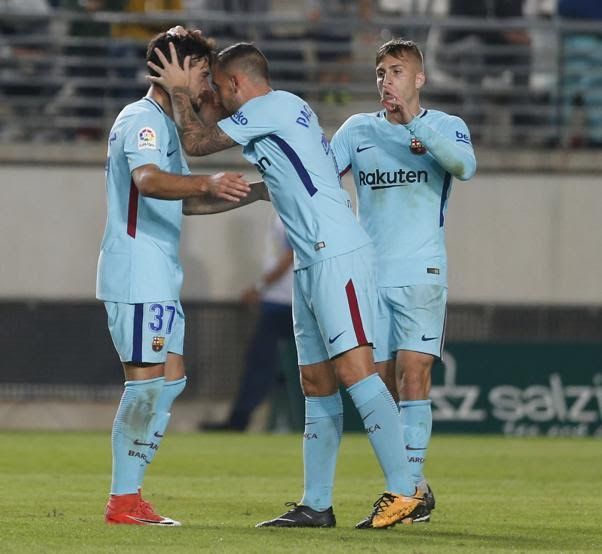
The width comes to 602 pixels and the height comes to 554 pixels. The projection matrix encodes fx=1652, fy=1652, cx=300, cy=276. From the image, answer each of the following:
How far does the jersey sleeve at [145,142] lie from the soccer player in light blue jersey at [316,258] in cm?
11

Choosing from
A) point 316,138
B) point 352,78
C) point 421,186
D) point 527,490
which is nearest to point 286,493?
point 527,490

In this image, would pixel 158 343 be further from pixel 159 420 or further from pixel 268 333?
pixel 268 333

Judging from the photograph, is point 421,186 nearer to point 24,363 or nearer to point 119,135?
point 119,135

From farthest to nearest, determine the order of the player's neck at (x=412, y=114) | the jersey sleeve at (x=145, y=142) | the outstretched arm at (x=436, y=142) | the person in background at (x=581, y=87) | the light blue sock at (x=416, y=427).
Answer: the person in background at (x=581, y=87), the light blue sock at (x=416, y=427), the player's neck at (x=412, y=114), the outstretched arm at (x=436, y=142), the jersey sleeve at (x=145, y=142)

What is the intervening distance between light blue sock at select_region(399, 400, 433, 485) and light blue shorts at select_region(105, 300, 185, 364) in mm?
1490

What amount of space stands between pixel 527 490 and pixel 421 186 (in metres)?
2.50

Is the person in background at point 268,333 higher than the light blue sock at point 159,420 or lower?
lower

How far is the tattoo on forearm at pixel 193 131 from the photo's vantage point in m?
7.53

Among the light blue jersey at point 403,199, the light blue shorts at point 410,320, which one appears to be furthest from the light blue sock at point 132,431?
the light blue jersey at point 403,199

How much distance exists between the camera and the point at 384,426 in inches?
295

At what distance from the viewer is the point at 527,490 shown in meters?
10.1

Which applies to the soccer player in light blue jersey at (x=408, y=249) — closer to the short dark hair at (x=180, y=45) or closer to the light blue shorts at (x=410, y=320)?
the light blue shorts at (x=410, y=320)

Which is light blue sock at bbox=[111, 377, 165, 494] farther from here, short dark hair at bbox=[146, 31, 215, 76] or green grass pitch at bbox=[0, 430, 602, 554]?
short dark hair at bbox=[146, 31, 215, 76]

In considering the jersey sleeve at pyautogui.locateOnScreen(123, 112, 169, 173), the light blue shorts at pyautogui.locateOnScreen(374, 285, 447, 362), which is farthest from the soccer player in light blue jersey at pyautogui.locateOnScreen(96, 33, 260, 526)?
the light blue shorts at pyautogui.locateOnScreen(374, 285, 447, 362)
